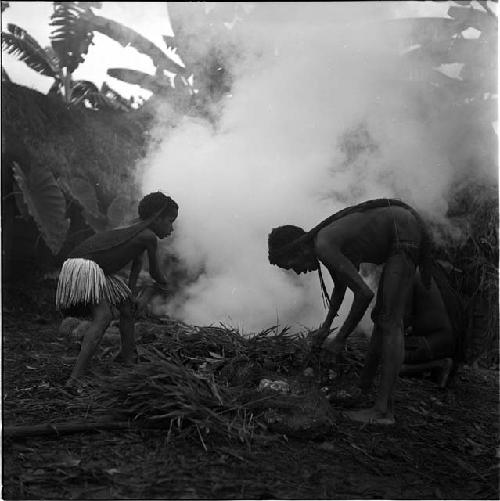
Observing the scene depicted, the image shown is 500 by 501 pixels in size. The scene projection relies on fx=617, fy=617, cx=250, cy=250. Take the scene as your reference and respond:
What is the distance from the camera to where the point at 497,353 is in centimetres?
588

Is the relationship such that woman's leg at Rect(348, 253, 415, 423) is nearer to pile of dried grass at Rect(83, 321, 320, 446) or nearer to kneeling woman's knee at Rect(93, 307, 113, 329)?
pile of dried grass at Rect(83, 321, 320, 446)

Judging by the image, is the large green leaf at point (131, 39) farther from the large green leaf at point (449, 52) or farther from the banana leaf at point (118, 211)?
the large green leaf at point (449, 52)

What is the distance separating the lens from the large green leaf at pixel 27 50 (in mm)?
7734

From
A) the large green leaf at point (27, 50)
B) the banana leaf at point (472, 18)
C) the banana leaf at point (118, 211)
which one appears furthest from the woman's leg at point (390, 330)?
the large green leaf at point (27, 50)

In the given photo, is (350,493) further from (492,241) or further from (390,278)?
(492,241)

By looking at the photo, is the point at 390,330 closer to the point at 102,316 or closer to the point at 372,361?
the point at 372,361

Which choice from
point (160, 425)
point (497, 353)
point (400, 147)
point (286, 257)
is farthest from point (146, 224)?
point (497, 353)

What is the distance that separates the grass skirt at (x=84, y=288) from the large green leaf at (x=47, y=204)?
2.87 meters

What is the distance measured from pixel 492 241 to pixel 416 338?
2121 millimetres

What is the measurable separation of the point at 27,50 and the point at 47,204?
2544mm

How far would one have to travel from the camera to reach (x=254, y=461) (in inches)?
108

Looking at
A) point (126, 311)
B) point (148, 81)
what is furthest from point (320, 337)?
point (148, 81)

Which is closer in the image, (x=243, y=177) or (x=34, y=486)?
(x=34, y=486)

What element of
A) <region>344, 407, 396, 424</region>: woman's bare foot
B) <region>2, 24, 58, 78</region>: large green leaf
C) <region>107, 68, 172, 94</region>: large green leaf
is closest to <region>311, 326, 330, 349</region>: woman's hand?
<region>344, 407, 396, 424</region>: woman's bare foot
